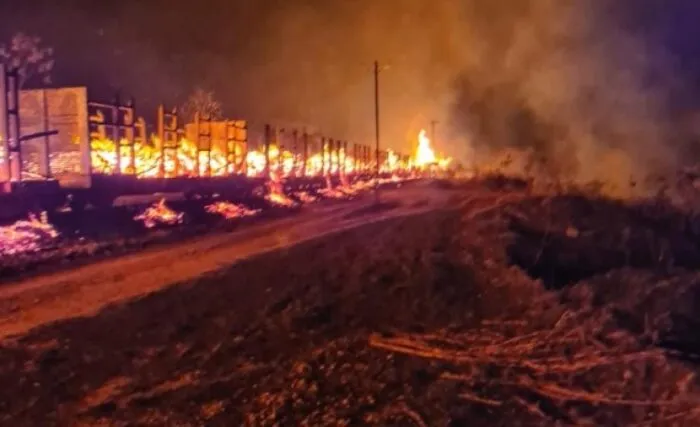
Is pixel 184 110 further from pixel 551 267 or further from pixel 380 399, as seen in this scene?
pixel 380 399

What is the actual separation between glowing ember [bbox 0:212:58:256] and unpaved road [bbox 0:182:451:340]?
184cm

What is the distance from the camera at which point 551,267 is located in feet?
55.0

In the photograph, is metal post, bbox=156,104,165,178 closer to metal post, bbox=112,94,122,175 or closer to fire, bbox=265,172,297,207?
metal post, bbox=112,94,122,175

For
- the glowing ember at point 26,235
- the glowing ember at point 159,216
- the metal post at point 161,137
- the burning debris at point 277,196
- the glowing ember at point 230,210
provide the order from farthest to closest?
the burning debris at point 277,196 < the metal post at point 161,137 < the glowing ember at point 230,210 < the glowing ember at point 159,216 < the glowing ember at point 26,235

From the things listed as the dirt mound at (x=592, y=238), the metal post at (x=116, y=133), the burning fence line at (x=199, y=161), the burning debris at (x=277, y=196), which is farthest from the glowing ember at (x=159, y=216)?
the dirt mound at (x=592, y=238)

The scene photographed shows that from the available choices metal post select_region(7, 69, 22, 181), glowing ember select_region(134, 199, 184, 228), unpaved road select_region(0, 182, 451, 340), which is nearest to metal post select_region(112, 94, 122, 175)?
glowing ember select_region(134, 199, 184, 228)

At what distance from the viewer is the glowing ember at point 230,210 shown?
22.4 m

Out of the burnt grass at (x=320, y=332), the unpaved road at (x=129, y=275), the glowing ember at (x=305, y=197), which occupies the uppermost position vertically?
the glowing ember at (x=305, y=197)

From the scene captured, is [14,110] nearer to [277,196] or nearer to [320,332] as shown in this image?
[320,332]

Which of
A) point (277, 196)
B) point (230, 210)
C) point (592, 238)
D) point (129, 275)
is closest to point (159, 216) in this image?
point (230, 210)

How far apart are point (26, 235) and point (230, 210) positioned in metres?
9.17

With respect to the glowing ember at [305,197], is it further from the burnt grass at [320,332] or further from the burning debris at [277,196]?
the burnt grass at [320,332]

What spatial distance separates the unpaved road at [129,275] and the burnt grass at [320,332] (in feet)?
1.43

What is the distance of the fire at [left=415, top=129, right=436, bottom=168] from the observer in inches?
2904
